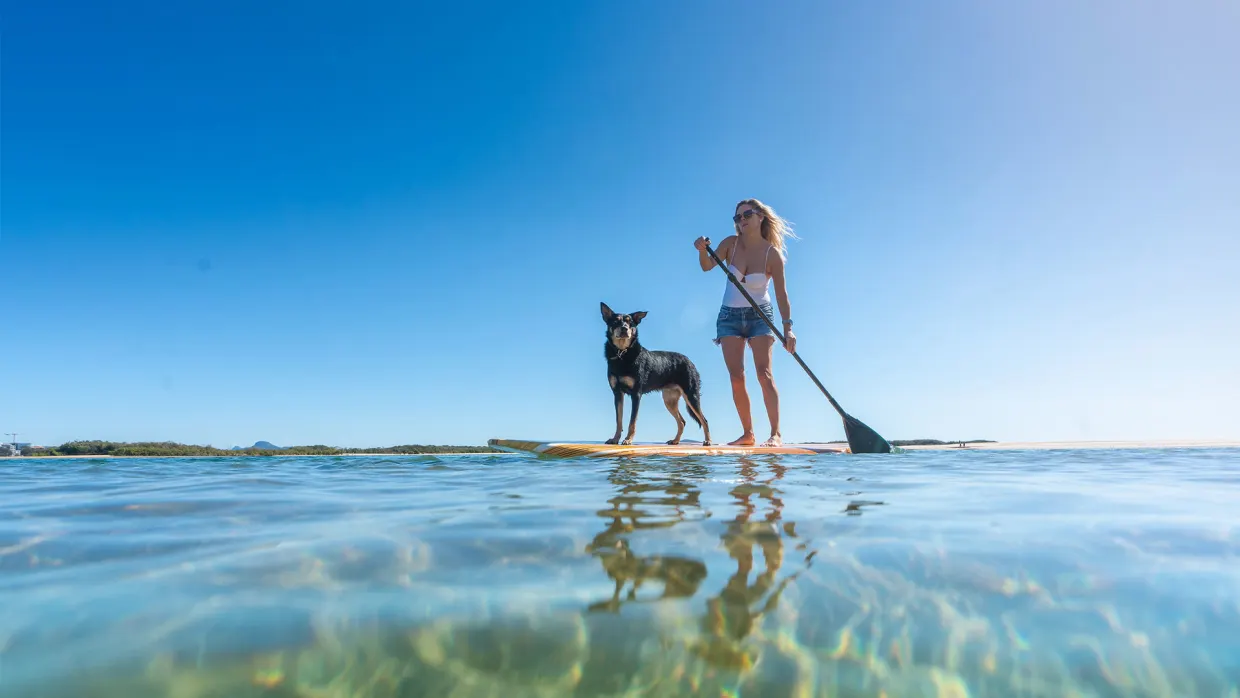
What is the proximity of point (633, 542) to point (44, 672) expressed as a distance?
1331mm

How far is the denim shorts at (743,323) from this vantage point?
24.1 feet

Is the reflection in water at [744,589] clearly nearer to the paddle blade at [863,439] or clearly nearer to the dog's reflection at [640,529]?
the dog's reflection at [640,529]

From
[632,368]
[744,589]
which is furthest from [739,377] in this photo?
[744,589]

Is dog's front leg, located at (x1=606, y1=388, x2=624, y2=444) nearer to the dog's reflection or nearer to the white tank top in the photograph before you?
the white tank top

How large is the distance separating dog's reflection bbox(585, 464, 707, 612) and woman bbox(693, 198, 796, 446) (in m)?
3.80

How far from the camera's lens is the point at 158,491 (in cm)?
364

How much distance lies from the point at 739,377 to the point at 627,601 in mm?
6246

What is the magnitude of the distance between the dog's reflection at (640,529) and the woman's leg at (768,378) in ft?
12.3

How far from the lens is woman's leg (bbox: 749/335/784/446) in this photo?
729 centimetres

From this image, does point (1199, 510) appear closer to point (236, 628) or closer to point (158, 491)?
point (236, 628)

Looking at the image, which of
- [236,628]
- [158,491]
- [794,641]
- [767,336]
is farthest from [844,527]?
[767,336]

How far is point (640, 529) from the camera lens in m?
2.06

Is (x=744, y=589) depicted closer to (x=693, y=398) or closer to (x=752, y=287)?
(x=752, y=287)

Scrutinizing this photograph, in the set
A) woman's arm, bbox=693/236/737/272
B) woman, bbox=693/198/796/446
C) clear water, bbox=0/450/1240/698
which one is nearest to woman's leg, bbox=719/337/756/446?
woman, bbox=693/198/796/446
